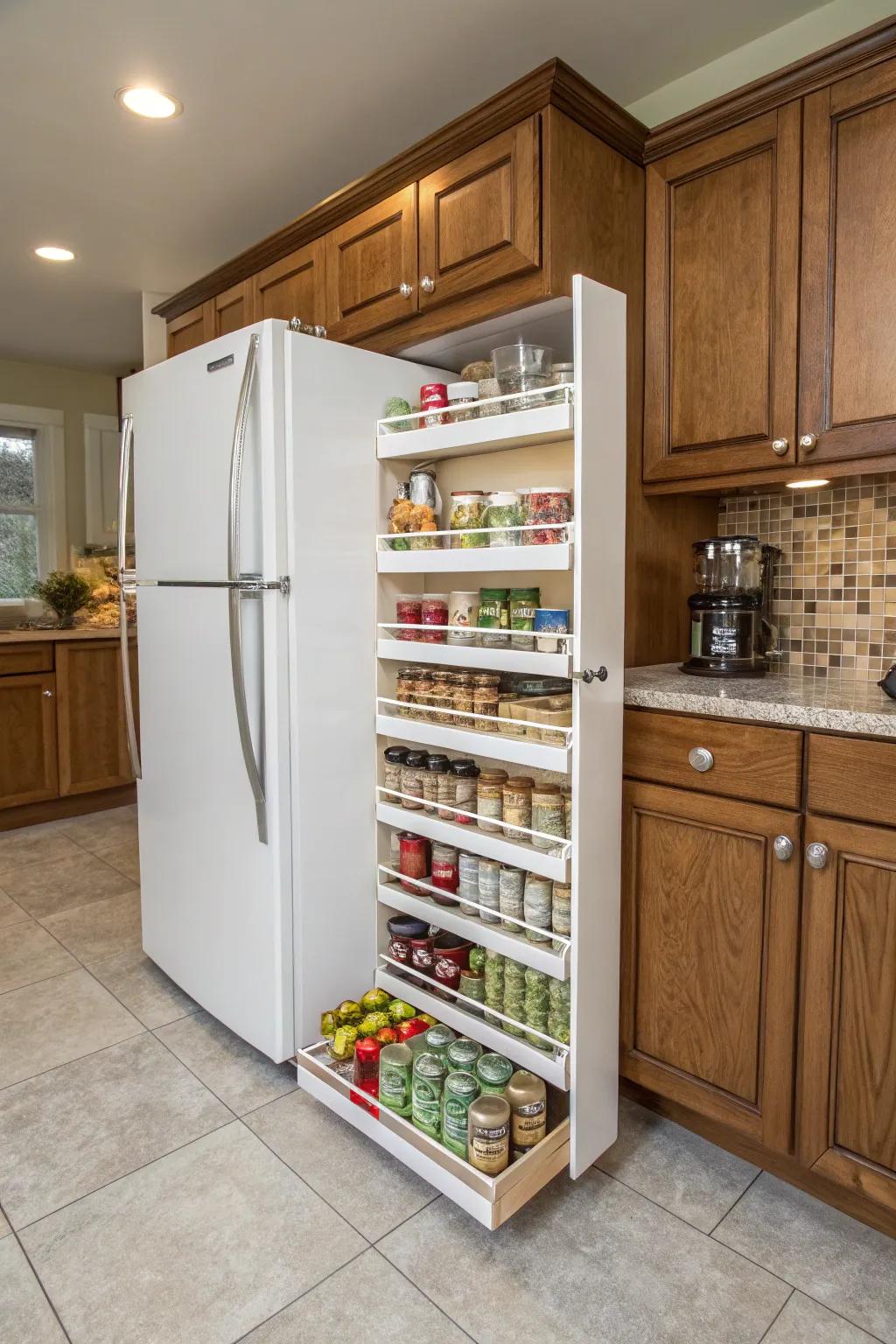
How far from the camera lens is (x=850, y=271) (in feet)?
5.28

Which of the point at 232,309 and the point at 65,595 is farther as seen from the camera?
the point at 65,595

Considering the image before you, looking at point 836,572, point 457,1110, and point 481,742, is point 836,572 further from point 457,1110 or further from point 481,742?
point 457,1110

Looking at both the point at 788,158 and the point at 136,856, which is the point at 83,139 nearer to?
the point at 788,158

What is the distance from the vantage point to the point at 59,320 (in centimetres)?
389

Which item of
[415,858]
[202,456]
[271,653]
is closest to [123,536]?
[202,456]

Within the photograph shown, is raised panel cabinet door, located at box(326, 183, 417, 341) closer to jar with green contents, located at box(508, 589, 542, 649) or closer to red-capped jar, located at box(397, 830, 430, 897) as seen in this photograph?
jar with green contents, located at box(508, 589, 542, 649)

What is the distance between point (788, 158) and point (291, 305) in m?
1.35

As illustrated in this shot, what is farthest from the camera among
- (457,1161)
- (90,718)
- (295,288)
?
(90,718)

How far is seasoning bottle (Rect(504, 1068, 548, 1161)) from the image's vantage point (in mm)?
1522

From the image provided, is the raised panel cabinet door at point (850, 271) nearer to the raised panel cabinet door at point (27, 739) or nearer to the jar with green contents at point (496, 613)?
the jar with green contents at point (496, 613)

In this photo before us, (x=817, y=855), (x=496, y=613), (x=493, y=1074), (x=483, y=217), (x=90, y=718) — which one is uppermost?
(x=483, y=217)

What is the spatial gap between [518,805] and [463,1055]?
0.52 m

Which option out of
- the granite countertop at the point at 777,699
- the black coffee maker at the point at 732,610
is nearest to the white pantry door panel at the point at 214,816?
the granite countertop at the point at 777,699

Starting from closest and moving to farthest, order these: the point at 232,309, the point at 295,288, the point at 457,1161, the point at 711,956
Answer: the point at 457,1161
the point at 711,956
the point at 295,288
the point at 232,309
